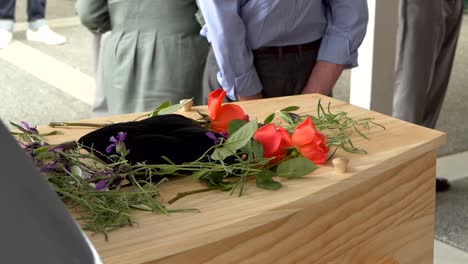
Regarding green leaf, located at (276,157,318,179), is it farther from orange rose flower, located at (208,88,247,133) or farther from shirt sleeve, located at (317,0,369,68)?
shirt sleeve, located at (317,0,369,68)

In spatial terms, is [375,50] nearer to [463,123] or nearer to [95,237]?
[463,123]

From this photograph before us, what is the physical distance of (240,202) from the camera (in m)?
0.97

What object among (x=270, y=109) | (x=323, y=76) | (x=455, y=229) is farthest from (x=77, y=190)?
(x=455, y=229)

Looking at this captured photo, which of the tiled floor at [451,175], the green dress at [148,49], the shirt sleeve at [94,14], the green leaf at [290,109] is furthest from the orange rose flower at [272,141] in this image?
the tiled floor at [451,175]

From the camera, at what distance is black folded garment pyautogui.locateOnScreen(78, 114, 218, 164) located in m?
1.02

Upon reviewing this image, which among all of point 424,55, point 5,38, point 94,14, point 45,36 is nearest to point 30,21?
point 5,38

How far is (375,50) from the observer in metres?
3.07

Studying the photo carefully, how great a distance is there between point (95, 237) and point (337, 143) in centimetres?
49

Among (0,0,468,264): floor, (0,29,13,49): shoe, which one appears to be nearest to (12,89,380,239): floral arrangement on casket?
(0,0,468,264): floor

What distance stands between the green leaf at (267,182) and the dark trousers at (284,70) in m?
1.13

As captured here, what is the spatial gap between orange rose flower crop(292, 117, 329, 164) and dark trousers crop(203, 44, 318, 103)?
1024 mm

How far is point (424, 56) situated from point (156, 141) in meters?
2.36

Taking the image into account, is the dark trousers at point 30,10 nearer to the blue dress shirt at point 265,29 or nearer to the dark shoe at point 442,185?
the blue dress shirt at point 265,29

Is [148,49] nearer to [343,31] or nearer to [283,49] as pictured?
[283,49]
